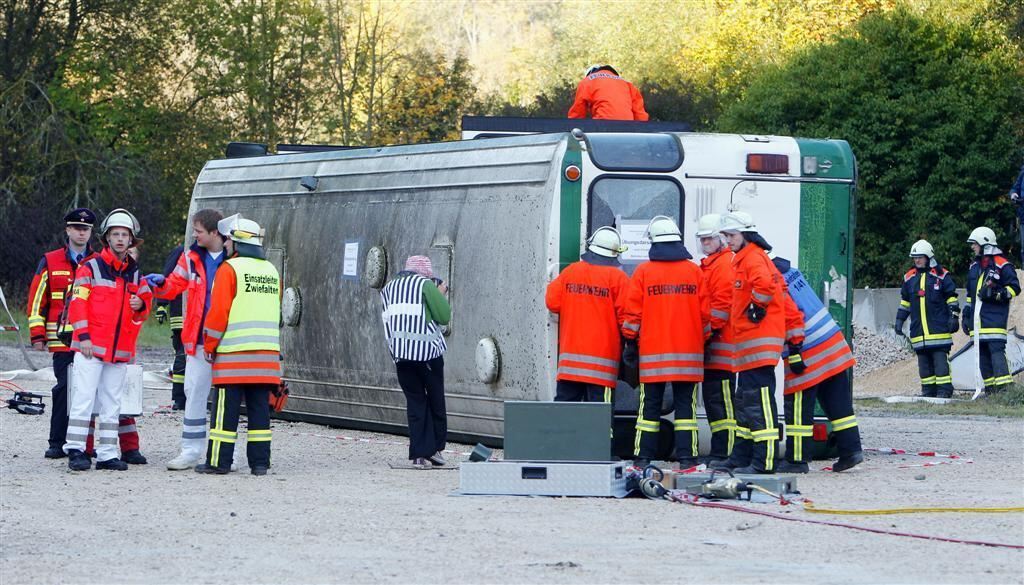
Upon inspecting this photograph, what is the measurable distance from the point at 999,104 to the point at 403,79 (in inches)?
660

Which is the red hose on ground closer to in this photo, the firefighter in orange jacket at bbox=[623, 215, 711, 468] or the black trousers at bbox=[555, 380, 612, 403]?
the firefighter in orange jacket at bbox=[623, 215, 711, 468]

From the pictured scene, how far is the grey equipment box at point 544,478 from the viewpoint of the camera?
1059 cm

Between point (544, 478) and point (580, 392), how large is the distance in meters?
1.84

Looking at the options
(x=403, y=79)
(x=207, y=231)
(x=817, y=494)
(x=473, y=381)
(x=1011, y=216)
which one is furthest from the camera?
(x=403, y=79)

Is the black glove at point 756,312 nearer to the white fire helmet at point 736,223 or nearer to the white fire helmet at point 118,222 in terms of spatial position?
the white fire helmet at point 736,223

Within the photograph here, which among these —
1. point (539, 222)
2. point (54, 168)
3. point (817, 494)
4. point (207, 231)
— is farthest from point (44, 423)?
point (54, 168)

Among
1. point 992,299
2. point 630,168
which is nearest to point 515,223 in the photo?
point 630,168

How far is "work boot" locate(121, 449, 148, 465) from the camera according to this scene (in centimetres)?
1264

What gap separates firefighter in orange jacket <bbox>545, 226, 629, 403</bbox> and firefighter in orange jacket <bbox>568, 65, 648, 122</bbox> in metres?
3.04

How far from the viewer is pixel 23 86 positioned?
3844 cm

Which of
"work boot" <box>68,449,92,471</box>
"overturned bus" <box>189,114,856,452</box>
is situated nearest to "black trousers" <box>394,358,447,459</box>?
"overturned bus" <box>189,114,856,452</box>

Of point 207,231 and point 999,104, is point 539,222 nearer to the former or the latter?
point 207,231

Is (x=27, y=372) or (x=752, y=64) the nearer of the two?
(x=27, y=372)

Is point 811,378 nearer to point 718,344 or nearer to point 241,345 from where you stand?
point 718,344
